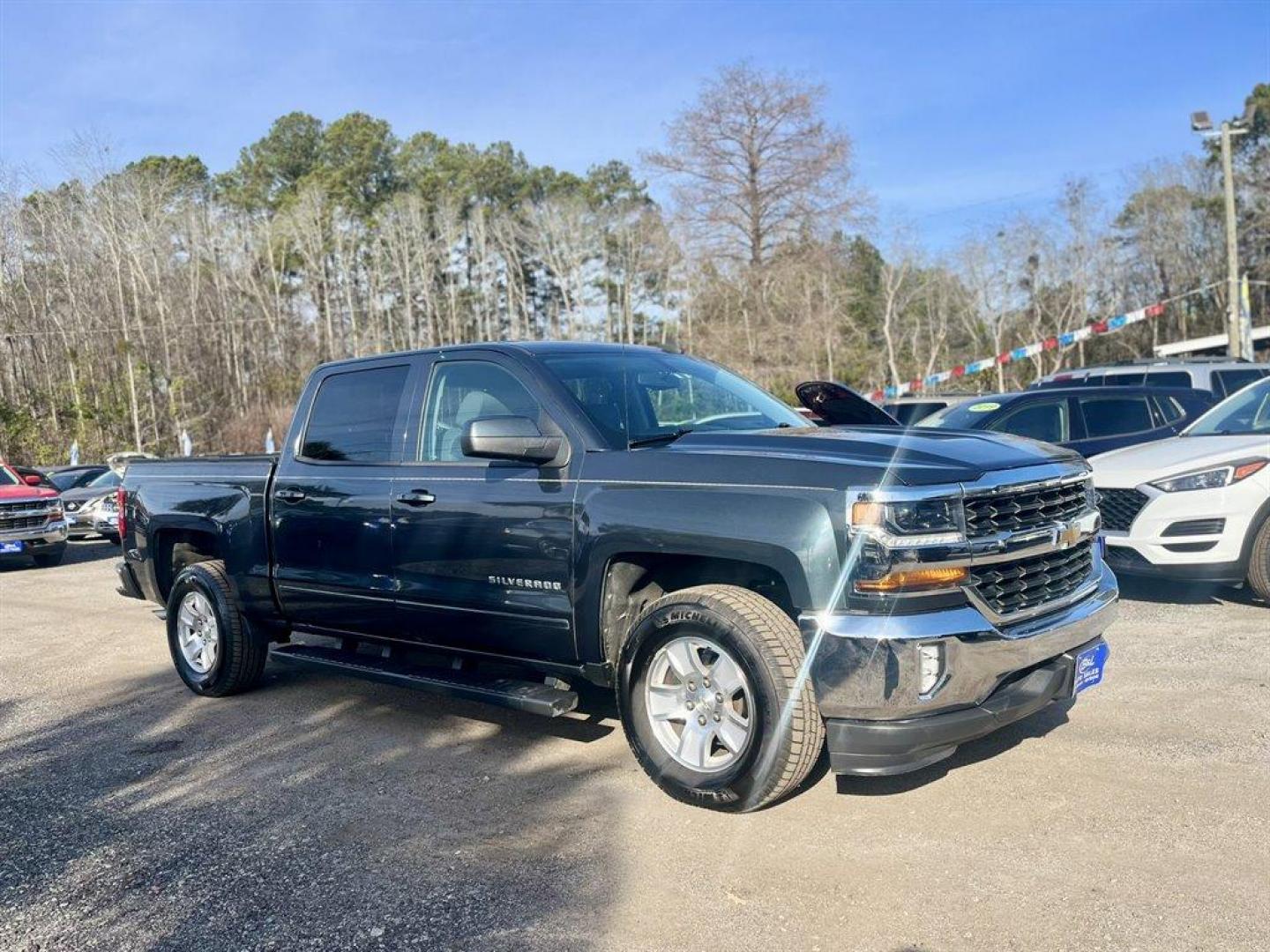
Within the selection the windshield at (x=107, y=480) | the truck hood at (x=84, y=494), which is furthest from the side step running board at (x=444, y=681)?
the windshield at (x=107, y=480)

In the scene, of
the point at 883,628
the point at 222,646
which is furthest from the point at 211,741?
the point at 883,628

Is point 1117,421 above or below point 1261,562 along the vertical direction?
above

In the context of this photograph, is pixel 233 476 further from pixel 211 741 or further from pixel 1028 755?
pixel 1028 755

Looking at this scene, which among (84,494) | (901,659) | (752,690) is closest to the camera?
(901,659)

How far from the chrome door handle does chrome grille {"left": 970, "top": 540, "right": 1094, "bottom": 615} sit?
2.61m

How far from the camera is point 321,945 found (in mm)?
3297

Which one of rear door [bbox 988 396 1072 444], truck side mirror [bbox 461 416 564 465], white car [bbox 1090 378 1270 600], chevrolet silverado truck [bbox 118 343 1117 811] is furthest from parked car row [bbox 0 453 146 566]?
white car [bbox 1090 378 1270 600]

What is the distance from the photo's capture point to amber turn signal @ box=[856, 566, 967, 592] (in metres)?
3.67

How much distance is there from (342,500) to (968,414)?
750 centimetres

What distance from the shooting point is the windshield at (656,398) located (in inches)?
189

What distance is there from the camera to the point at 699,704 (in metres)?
4.18

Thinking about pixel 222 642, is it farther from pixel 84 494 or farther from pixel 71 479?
pixel 71 479

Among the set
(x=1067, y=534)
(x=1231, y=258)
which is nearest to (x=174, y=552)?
(x=1067, y=534)

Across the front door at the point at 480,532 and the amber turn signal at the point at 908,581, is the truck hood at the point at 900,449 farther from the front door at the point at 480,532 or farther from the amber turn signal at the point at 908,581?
the front door at the point at 480,532
